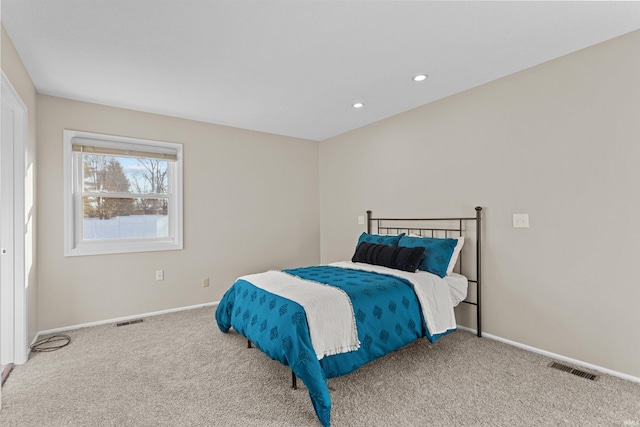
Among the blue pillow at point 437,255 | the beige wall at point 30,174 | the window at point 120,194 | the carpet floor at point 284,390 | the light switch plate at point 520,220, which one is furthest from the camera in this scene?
the window at point 120,194

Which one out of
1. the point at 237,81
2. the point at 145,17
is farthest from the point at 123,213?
the point at 145,17

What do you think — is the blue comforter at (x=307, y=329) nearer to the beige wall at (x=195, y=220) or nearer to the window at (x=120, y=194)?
the beige wall at (x=195, y=220)

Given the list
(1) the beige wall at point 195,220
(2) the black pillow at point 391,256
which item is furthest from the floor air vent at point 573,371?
(1) the beige wall at point 195,220

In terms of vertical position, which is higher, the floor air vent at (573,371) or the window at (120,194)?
the window at (120,194)

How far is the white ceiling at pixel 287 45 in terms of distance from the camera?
1.99 m

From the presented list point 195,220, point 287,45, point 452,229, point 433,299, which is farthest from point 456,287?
point 195,220

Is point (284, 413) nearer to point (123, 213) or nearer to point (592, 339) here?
point (592, 339)

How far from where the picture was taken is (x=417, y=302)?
269 cm

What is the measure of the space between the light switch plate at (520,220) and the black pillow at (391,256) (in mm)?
826

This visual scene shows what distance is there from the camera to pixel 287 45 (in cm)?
238

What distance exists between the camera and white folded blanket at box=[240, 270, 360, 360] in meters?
2.13

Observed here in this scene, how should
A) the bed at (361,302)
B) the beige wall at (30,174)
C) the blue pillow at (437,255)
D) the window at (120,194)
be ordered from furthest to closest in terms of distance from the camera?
the window at (120,194)
the blue pillow at (437,255)
the beige wall at (30,174)
the bed at (361,302)

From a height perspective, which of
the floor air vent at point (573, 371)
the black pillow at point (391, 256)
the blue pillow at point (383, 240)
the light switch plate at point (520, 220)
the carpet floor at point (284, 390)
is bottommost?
the carpet floor at point (284, 390)

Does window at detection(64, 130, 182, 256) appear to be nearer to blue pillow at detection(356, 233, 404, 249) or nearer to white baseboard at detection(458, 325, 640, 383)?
blue pillow at detection(356, 233, 404, 249)
